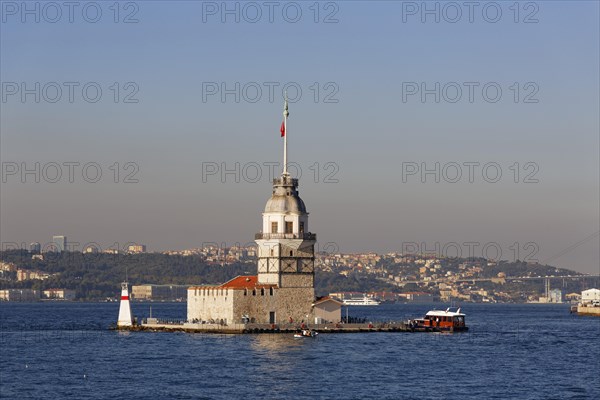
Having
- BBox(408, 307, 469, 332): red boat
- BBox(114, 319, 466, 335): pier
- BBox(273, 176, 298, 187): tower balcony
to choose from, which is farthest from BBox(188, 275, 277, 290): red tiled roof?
BBox(408, 307, 469, 332): red boat

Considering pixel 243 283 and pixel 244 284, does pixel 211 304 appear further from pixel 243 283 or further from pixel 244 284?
pixel 244 284

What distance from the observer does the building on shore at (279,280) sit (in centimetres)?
10550

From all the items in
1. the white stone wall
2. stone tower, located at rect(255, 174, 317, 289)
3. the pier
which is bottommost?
the pier

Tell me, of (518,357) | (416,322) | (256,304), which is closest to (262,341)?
(256,304)

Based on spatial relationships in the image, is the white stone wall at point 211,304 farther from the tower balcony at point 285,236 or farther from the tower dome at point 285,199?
the tower dome at point 285,199

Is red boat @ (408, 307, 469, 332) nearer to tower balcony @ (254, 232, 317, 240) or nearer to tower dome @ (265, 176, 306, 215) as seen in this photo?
tower balcony @ (254, 232, 317, 240)

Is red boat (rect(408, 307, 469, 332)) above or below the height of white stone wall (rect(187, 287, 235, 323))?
below

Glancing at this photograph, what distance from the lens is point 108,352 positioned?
90812 millimetres

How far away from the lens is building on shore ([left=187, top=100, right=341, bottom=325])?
10550 cm

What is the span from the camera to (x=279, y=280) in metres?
107

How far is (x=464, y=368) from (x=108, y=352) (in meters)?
26.0

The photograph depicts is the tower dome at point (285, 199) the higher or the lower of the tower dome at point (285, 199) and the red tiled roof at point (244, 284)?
the higher

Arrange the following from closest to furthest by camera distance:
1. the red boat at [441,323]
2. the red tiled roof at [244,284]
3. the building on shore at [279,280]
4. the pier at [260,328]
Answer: the pier at [260,328]
the building on shore at [279,280]
the red tiled roof at [244,284]
the red boat at [441,323]

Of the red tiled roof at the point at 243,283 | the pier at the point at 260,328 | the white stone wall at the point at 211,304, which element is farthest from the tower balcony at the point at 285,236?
the pier at the point at 260,328
